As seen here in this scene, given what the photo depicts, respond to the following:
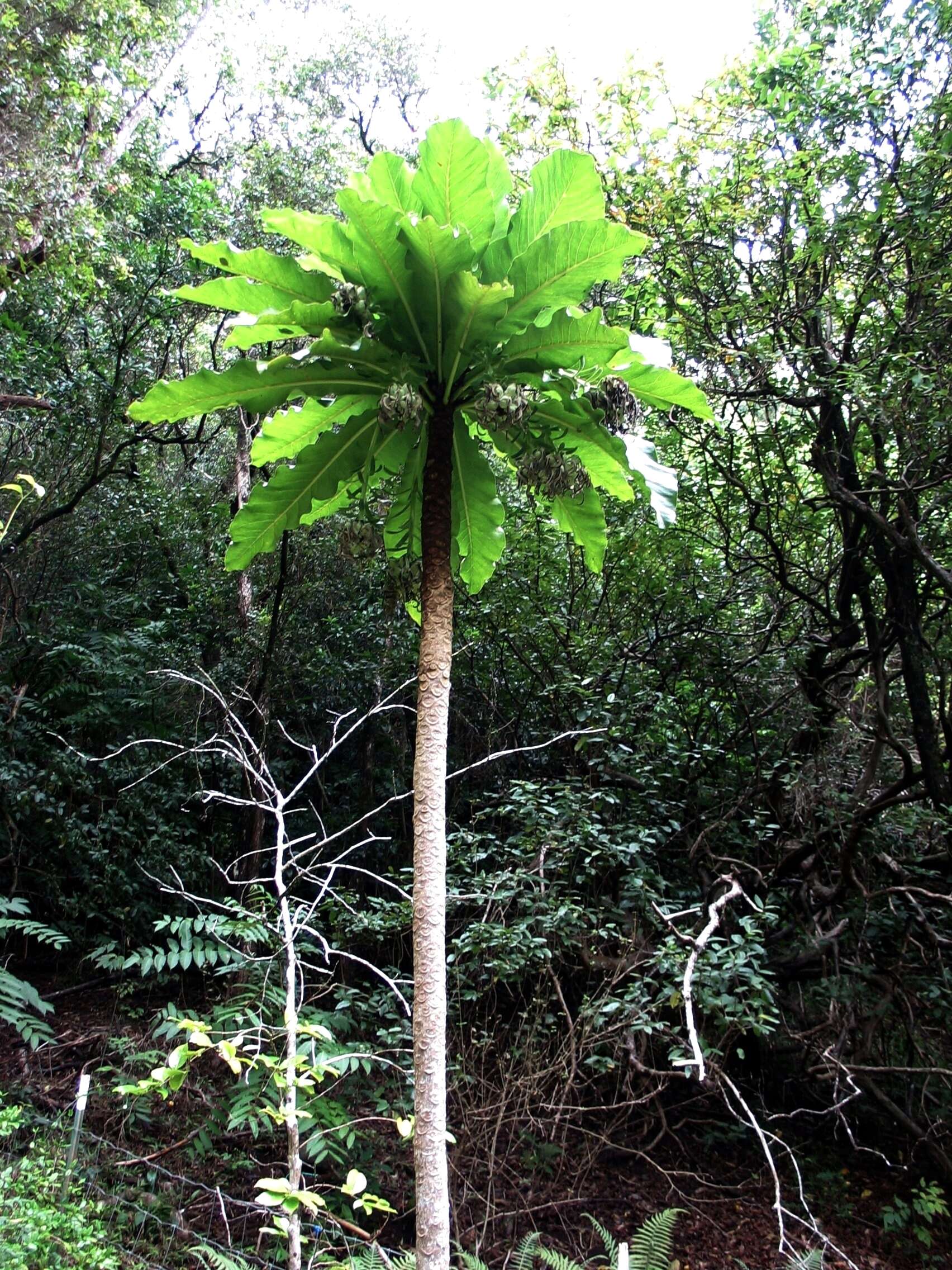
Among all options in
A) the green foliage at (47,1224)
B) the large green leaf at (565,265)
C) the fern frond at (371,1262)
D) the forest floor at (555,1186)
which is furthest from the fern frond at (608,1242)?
the large green leaf at (565,265)

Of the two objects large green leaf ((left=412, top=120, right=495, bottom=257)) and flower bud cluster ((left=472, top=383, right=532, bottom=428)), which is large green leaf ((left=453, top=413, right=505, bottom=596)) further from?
large green leaf ((left=412, top=120, right=495, bottom=257))

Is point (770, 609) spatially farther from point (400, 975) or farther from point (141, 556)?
point (141, 556)

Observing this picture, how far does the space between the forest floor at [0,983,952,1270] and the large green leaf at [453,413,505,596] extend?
2.80 m

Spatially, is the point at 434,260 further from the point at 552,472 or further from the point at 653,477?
the point at 653,477

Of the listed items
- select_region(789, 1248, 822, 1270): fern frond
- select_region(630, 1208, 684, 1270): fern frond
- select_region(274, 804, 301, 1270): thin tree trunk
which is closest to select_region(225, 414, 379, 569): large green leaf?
select_region(274, 804, 301, 1270): thin tree trunk

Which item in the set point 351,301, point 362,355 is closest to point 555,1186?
point 362,355

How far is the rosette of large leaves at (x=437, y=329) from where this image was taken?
1660mm

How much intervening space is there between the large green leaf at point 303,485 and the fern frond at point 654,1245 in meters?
3.16

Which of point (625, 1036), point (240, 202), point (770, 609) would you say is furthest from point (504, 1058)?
point (240, 202)

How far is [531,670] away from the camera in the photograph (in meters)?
5.41

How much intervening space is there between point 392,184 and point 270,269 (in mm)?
323

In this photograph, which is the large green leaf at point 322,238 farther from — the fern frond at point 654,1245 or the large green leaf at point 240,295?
the fern frond at point 654,1245

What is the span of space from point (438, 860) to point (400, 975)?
2.35 m

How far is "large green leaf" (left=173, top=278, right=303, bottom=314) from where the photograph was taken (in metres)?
1.74
